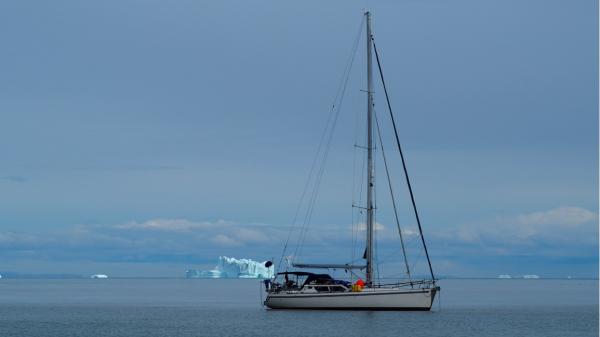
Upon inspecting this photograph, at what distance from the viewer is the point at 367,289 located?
227ft

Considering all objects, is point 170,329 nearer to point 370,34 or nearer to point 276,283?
point 276,283

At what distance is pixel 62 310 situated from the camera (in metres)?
97.2

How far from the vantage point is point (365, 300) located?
68.9 m

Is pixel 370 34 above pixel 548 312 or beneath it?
above

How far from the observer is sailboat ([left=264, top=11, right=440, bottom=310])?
6875cm

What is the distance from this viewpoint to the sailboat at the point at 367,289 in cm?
6875

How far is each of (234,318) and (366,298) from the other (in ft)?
49.1

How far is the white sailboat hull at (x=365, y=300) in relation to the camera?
224ft

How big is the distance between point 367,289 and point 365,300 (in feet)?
2.51

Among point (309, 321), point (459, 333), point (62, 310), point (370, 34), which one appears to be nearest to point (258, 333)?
point (309, 321)

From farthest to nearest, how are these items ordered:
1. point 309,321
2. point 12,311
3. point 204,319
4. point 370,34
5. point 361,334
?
point 12,311, point 204,319, point 370,34, point 309,321, point 361,334

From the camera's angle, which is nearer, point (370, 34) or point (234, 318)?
point (370, 34)

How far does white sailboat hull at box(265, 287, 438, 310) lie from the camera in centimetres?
6831

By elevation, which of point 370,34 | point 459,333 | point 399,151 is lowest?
point 459,333
